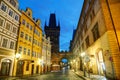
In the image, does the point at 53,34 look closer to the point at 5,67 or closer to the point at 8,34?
the point at 8,34

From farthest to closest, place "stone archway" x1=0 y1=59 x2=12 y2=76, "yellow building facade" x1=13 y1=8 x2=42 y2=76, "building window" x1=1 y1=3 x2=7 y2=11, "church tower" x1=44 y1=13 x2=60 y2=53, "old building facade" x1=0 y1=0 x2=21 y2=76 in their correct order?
"church tower" x1=44 y1=13 x2=60 y2=53 → "yellow building facade" x1=13 y1=8 x2=42 y2=76 → "building window" x1=1 y1=3 x2=7 y2=11 → "stone archway" x1=0 y1=59 x2=12 y2=76 → "old building facade" x1=0 y1=0 x2=21 y2=76

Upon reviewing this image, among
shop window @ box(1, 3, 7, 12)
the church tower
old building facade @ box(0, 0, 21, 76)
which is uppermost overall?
the church tower

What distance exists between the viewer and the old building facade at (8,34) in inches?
747

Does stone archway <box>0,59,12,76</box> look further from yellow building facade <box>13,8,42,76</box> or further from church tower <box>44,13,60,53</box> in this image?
church tower <box>44,13,60,53</box>

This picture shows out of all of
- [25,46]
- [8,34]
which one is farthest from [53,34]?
[8,34]

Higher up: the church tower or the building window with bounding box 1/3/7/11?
the church tower

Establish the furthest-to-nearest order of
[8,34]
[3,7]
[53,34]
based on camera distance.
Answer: [53,34]
[8,34]
[3,7]

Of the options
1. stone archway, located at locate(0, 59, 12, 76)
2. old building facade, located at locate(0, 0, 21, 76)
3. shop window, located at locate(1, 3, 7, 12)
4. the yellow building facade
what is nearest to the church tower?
the yellow building facade

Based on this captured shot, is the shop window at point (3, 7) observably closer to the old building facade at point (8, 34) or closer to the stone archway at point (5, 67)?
the old building facade at point (8, 34)

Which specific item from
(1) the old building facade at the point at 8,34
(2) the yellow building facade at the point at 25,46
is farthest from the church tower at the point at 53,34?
(1) the old building facade at the point at 8,34

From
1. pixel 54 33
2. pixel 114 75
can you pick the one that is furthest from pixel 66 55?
pixel 114 75

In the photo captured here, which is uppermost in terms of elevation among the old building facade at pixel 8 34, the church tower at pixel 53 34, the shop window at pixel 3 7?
the church tower at pixel 53 34

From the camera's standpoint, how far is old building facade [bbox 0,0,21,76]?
18986mm

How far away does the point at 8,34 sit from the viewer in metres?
20.5
